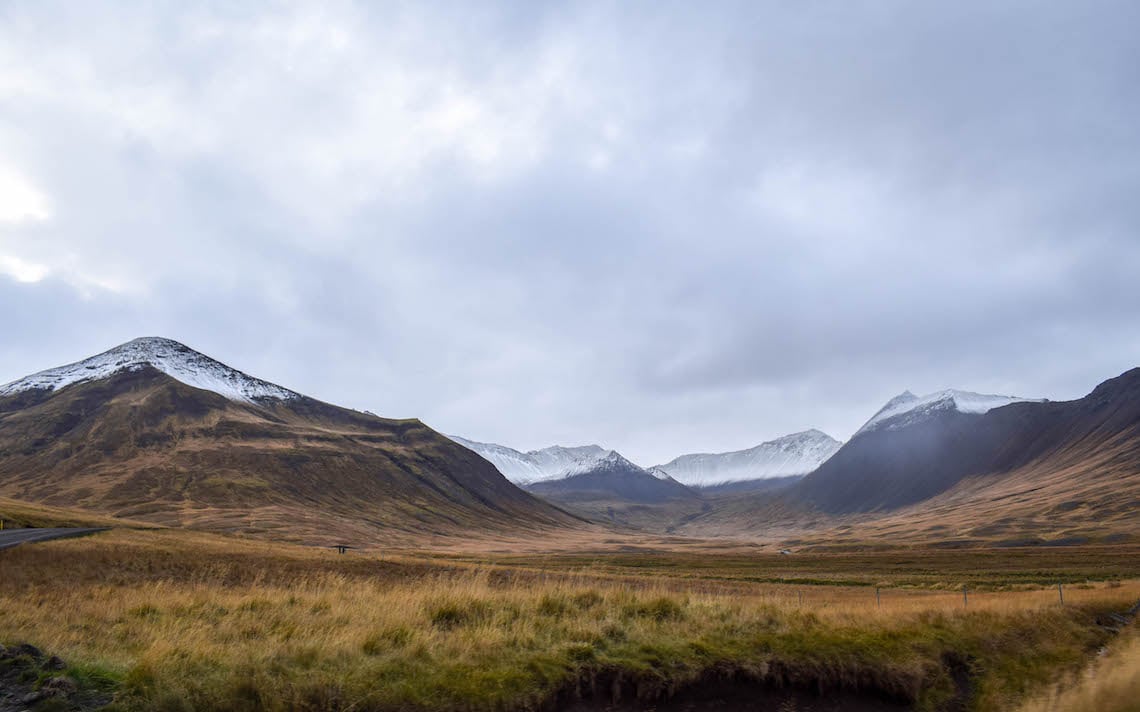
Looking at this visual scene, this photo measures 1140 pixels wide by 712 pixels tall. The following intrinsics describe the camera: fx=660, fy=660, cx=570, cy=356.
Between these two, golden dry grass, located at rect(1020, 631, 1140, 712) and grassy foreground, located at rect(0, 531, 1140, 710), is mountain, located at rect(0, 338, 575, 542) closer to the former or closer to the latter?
grassy foreground, located at rect(0, 531, 1140, 710)

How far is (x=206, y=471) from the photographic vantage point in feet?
486

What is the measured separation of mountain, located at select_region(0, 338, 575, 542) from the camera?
125 m

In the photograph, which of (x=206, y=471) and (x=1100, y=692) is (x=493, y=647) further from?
(x=206, y=471)

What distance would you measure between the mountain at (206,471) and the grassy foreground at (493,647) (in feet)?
306

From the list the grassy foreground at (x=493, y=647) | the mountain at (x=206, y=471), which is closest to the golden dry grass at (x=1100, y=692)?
the grassy foreground at (x=493, y=647)

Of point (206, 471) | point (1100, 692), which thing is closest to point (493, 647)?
point (1100, 692)

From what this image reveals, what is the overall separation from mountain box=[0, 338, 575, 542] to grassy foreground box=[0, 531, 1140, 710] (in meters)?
93.4

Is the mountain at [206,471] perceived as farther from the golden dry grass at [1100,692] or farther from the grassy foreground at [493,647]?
the golden dry grass at [1100,692]

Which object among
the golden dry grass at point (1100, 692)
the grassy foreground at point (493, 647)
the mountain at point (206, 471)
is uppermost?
the mountain at point (206, 471)

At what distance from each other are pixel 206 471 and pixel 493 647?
→ 161 metres

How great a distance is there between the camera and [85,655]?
8.89m

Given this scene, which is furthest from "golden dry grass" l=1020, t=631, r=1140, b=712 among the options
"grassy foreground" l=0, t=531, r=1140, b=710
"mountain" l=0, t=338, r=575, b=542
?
"mountain" l=0, t=338, r=575, b=542

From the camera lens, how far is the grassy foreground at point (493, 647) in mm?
8367

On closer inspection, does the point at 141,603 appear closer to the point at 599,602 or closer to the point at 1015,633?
the point at 599,602
